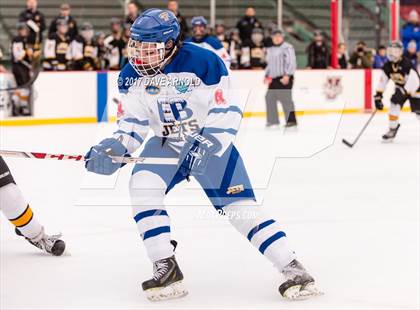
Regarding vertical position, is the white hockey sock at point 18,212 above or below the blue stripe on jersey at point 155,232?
below

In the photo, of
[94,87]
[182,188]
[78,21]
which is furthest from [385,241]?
[78,21]

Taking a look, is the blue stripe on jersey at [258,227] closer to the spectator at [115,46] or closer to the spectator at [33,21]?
the spectator at [33,21]

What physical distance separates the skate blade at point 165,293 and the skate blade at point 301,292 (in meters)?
0.35

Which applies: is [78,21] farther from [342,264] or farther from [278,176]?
[342,264]

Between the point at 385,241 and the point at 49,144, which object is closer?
the point at 385,241

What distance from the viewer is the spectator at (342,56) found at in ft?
42.4

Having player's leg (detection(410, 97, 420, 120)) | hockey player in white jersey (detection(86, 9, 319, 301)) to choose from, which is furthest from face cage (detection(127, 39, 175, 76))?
player's leg (detection(410, 97, 420, 120))

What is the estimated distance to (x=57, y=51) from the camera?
1098cm

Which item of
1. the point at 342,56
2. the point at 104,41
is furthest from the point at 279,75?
the point at 342,56

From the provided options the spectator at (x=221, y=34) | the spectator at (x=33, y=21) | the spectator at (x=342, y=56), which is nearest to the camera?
the spectator at (x=33, y=21)

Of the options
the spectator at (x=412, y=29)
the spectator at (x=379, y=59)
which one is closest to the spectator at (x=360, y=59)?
the spectator at (x=379, y=59)

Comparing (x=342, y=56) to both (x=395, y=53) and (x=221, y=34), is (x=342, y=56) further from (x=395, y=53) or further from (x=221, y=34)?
(x=395, y=53)

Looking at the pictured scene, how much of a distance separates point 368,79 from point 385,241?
9091 mm

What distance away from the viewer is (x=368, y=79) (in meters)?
12.9
